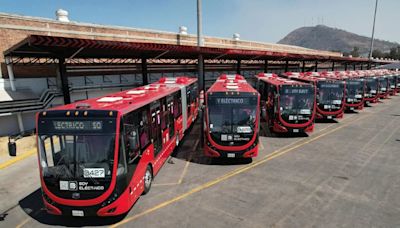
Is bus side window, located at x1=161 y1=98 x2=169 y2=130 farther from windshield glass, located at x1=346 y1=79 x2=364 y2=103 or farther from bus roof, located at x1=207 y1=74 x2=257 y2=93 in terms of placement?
windshield glass, located at x1=346 y1=79 x2=364 y2=103

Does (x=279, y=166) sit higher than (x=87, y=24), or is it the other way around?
(x=87, y=24)

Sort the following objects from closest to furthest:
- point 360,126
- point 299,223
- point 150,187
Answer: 1. point 299,223
2. point 150,187
3. point 360,126

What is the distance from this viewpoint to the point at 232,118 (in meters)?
10.5

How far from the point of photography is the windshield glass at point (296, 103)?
14.2 metres

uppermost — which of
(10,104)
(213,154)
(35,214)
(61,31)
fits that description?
(61,31)

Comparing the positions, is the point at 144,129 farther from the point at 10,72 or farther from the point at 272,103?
the point at 10,72

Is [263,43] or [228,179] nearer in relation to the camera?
[228,179]

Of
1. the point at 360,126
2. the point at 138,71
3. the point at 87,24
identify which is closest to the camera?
the point at 360,126

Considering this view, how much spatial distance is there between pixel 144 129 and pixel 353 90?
19331 mm

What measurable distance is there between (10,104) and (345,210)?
1750 cm

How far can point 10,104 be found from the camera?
48.8 ft

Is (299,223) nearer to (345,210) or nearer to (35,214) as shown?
(345,210)

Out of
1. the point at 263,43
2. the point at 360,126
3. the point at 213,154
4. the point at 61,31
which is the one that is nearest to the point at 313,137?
the point at 360,126

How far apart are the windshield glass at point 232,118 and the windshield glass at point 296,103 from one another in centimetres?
451
